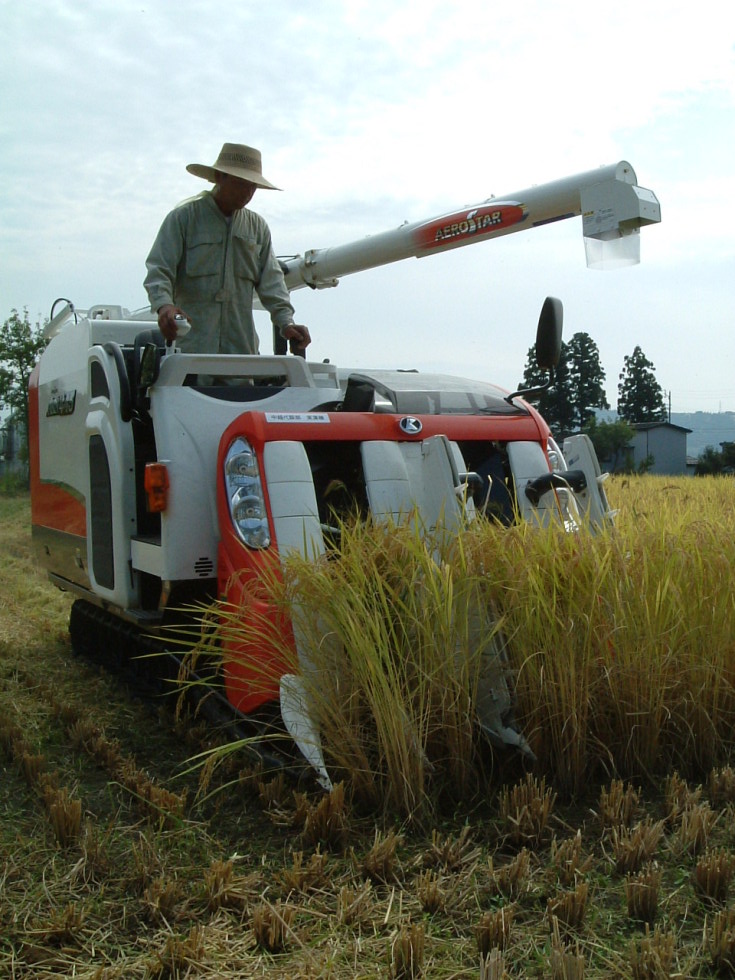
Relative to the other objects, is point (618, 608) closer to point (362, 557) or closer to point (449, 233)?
point (362, 557)

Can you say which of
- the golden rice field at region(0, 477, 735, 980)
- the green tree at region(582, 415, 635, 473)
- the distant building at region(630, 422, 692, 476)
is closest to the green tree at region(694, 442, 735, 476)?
the green tree at region(582, 415, 635, 473)

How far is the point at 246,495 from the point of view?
3.74 metres

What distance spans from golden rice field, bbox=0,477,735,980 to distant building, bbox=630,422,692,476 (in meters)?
28.6

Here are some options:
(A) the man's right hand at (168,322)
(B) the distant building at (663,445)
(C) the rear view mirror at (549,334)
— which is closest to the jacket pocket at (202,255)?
(A) the man's right hand at (168,322)

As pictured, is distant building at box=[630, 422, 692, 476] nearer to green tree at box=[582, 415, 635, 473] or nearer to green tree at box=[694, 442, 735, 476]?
green tree at box=[694, 442, 735, 476]

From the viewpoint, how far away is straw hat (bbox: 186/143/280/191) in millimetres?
4973

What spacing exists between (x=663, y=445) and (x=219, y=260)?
29328mm

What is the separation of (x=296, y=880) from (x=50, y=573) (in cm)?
423

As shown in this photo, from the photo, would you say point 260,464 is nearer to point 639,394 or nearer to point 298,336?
point 298,336

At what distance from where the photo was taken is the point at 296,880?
2.41m

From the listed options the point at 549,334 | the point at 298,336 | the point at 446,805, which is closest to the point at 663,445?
the point at 298,336

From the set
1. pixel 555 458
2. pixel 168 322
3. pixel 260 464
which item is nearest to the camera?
pixel 260 464

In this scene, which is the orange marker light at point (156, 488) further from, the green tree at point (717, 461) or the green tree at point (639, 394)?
the green tree at point (639, 394)

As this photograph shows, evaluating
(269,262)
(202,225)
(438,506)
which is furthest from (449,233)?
(438,506)
